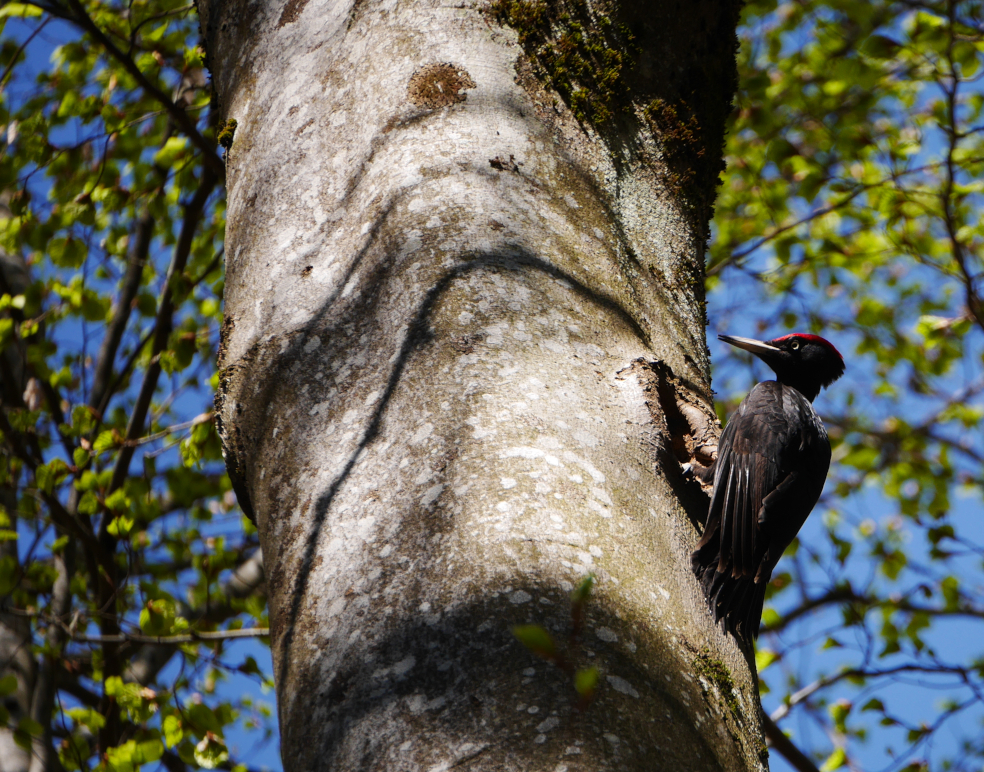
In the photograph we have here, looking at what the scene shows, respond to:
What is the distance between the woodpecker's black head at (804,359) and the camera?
3746 mm

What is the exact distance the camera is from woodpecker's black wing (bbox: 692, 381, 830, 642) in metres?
2.05

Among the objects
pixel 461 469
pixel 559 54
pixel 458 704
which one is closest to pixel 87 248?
pixel 559 54

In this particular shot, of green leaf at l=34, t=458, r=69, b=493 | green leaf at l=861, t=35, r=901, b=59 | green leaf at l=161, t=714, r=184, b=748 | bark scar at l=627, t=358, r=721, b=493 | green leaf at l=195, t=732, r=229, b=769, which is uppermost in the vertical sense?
green leaf at l=861, t=35, r=901, b=59

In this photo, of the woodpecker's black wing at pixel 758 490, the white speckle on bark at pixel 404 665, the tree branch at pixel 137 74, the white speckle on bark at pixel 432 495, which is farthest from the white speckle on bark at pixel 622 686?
the tree branch at pixel 137 74

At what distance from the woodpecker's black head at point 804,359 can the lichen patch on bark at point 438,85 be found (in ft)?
7.90

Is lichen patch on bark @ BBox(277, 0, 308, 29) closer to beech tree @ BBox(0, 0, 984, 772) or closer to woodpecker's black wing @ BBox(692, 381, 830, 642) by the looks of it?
beech tree @ BBox(0, 0, 984, 772)

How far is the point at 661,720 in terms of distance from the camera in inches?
41.2

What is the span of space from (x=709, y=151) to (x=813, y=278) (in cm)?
546

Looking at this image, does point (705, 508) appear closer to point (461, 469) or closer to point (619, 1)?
point (461, 469)

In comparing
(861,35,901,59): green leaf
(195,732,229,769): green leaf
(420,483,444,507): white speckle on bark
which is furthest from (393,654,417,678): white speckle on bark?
(861,35,901,59): green leaf

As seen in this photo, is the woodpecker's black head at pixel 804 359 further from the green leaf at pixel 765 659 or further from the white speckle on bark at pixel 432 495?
the white speckle on bark at pixel 432 495

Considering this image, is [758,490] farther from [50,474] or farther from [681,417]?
[50,474]

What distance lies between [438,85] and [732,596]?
1.37 metres

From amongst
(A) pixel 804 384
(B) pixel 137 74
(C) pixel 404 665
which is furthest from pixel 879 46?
(C) pixel 404 665
